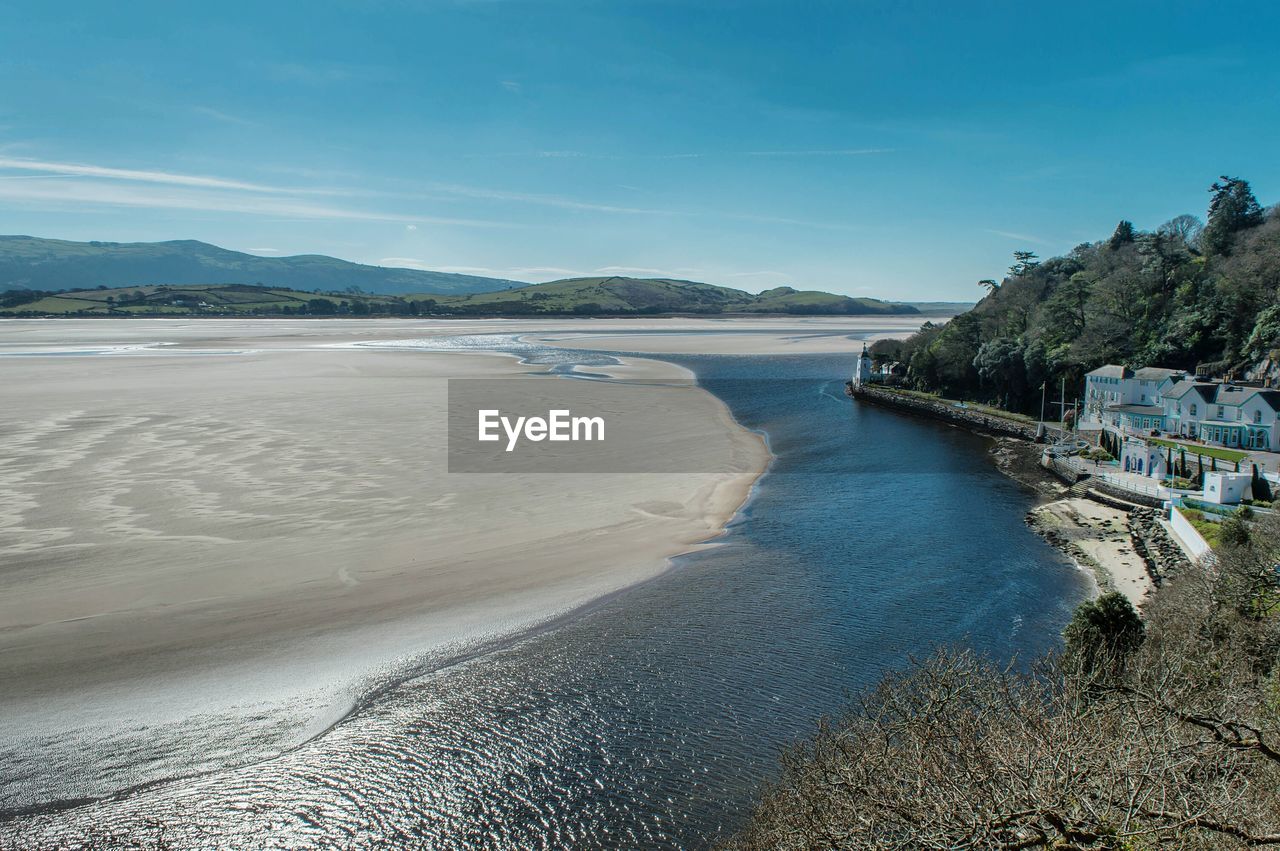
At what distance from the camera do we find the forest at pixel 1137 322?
48.2 metres

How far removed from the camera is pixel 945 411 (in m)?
58.8

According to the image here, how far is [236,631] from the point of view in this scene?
18.0 metres

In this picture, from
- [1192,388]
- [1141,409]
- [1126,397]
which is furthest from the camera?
[1126,397]

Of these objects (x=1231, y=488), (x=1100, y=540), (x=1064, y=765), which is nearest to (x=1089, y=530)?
(x=1100, y=540)

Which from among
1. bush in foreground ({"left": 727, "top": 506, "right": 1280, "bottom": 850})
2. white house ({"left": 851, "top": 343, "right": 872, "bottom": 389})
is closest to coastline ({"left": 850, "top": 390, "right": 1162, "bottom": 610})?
bush in foreground ({"left": 727, "top": 506, "right": 1280, "bottom": 850})

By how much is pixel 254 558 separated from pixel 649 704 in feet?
41.5

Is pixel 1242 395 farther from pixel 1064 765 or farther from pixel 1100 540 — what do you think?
pixel 1064 765

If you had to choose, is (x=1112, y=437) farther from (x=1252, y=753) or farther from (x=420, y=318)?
(x=420, y=318)

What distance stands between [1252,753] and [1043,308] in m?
59.8

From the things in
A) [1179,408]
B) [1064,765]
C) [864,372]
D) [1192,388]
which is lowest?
[1064,765]

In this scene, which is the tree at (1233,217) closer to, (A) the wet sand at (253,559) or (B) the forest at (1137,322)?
(B) the forest at (1137,322)

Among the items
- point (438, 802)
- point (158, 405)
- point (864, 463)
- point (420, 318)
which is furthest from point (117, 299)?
point (438, 802)

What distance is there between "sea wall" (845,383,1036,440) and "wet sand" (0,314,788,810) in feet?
60.5

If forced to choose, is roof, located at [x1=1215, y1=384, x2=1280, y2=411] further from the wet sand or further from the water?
the wet sand
